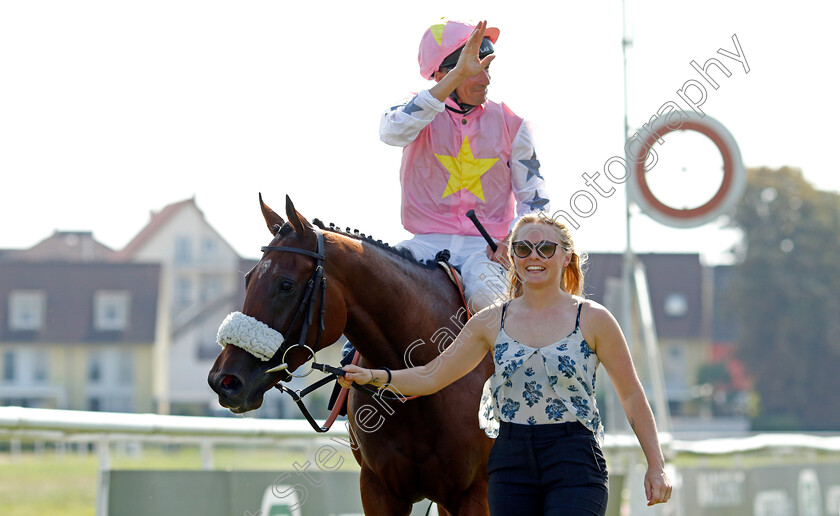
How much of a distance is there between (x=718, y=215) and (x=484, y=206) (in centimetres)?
460

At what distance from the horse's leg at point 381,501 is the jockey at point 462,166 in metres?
1.01

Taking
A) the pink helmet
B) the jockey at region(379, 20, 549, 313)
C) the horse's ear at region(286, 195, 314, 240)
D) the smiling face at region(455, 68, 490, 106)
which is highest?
the pink helmet

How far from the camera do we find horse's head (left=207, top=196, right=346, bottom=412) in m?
3.56

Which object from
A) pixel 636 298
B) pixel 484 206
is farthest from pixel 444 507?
pixel 636 298

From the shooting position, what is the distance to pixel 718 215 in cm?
883

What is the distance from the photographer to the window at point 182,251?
5851 cm

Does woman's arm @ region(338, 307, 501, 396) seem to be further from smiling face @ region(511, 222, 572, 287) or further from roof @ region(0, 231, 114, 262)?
roof @ region(0, 231, 114, 262)

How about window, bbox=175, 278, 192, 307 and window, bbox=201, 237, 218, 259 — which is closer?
window, bbox=175, 278, 192, 307

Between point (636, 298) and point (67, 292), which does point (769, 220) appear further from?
point (636, 298)

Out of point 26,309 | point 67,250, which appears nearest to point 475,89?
point 67,250

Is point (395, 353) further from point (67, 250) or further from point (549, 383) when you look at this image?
point (67, 250)

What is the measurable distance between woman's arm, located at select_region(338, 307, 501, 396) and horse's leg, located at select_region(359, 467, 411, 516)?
0.60 m

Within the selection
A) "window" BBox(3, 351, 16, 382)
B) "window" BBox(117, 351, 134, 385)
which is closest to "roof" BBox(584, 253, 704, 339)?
"window" BBox(117, 351, 134, 385)

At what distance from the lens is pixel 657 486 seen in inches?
129
